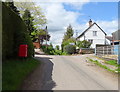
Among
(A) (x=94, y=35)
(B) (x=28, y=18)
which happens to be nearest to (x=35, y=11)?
(B) (x=28, y=18)

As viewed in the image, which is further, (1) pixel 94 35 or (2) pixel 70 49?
(1) pixel 94 35

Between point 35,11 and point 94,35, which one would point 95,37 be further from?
point 35,11

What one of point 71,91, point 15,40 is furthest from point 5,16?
point 71,91

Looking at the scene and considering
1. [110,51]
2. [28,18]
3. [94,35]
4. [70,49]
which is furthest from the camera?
[94,35]

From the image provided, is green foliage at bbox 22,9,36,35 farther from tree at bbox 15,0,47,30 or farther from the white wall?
the white wall

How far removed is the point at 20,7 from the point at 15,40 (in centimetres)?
2230

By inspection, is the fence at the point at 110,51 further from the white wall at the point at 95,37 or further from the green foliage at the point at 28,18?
the white wall at the point at 95,37

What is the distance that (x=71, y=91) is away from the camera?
17.9 ft

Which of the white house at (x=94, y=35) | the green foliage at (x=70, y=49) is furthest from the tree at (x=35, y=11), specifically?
the white house at (x=94, y=35)

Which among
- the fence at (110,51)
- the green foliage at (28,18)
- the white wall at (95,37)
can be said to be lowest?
the fence at (110,51)

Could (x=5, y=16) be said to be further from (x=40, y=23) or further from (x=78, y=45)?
(x=78, y=45)

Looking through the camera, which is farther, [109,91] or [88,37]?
[88,37]

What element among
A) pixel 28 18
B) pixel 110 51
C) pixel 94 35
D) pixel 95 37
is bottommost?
pixel 110 51

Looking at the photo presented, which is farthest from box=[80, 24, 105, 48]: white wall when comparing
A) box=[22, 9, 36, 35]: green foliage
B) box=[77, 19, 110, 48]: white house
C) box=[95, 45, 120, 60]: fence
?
box=[95, 45, 120, 60]: fence
